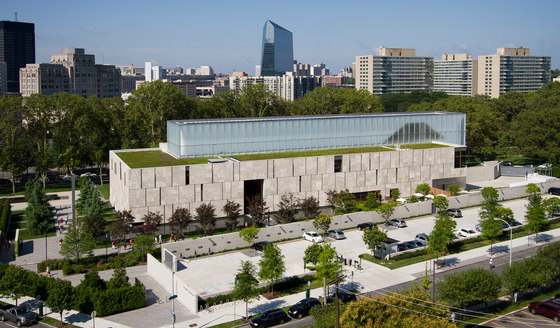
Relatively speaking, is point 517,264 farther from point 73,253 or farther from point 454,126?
point 454,126

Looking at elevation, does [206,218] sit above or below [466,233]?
above

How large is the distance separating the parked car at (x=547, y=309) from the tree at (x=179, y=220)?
32.9 metres

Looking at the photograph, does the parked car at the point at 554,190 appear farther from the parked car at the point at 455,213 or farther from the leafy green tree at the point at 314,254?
the leafy green tree at the point at 314,254

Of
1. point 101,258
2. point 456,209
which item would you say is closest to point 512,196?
point 456,209

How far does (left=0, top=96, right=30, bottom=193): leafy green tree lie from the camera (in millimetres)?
83562

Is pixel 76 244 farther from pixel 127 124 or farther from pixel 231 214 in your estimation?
pixel 127 124

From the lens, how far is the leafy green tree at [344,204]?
65.9 metres

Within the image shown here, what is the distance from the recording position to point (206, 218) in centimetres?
5916

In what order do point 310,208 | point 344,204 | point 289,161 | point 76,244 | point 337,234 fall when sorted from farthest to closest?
point 289,161 → point 344,204 → point 310,208 → point 337,234 → point 76,244

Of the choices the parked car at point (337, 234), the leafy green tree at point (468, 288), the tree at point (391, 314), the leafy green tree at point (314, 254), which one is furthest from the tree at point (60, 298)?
the parked car at point (337, 234)

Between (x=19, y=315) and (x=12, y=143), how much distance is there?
2159 inches

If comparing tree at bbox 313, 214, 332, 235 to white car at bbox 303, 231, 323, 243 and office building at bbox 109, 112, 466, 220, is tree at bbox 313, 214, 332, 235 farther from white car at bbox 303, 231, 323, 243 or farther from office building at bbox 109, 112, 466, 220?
office building at bbox 109, 112, 466, 220

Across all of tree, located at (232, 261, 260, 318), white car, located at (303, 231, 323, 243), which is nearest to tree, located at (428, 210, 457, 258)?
white car, located at (303, 231, 323, 243)

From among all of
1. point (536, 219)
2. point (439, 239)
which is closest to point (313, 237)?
point (439, 239)
